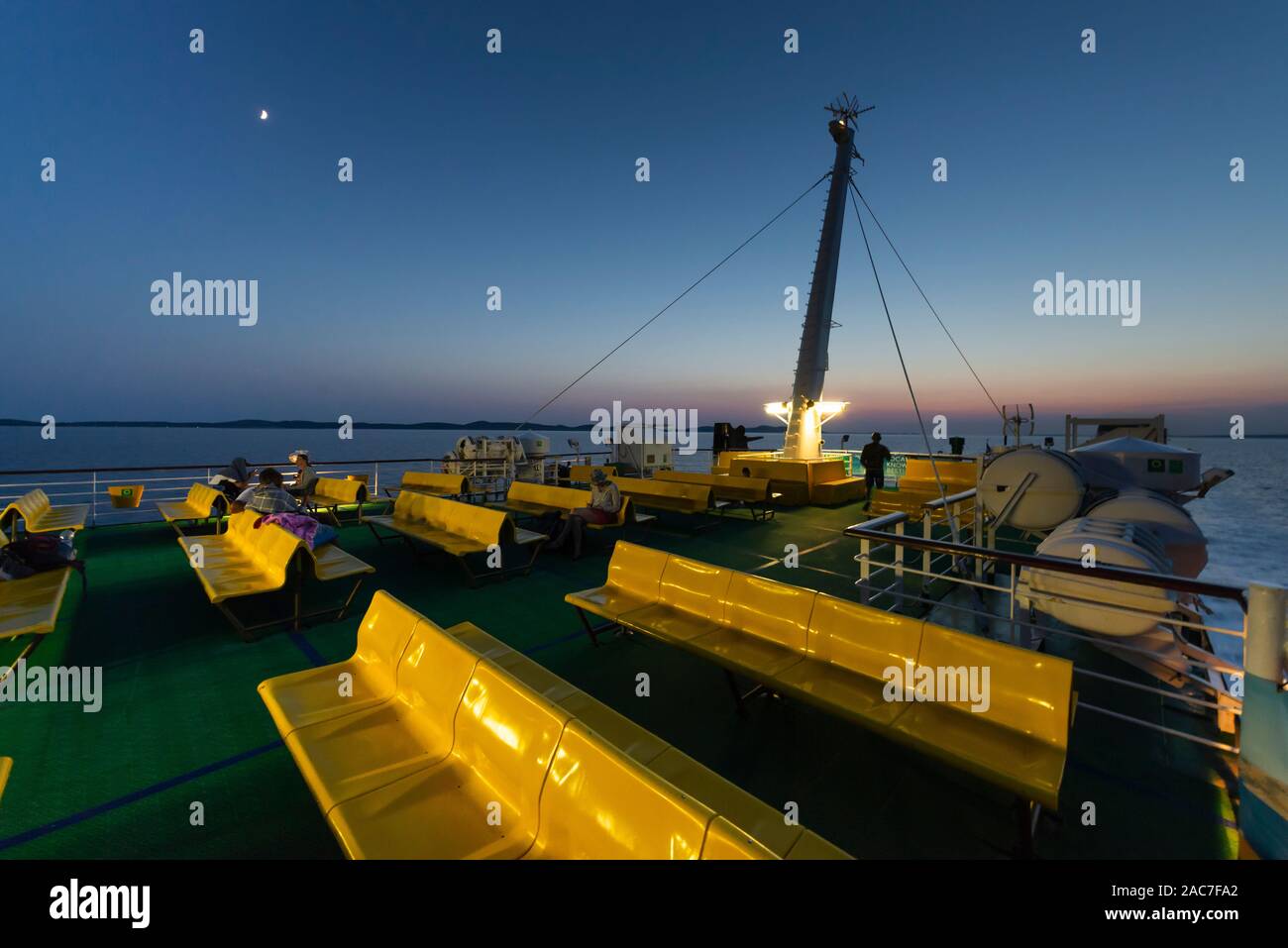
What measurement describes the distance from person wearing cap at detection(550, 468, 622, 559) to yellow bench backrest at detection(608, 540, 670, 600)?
296 cm

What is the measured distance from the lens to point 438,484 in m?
11.9

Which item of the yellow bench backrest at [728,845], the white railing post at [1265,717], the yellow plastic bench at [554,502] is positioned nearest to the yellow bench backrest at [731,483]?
the yellow plastic bench at [554,502]

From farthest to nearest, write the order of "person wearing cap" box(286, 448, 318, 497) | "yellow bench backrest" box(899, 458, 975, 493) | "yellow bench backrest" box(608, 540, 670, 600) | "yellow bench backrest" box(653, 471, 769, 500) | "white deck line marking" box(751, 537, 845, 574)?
"yellow bench backrest" box(653, 471, 769, 500) < "yellow bench backrest" box(899, 458, 975, 493) < "person wearing cap" box(286, 448, 318, 497) < "white deck line marking" box(751, 537, 845, 574) < "yellow bench backrest" box(608, 540, 670, 600)

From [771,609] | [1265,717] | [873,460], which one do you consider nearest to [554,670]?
[771,609]

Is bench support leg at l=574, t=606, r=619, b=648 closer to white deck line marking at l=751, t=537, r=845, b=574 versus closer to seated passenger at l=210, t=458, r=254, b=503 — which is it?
white deck line marking at l=751, t=537, r=845, b=574

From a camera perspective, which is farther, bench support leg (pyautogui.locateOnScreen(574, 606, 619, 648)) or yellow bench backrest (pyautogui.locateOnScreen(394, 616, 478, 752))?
bench support leg (pyautogui.locateOnScreen(574, 606, 619, 648))

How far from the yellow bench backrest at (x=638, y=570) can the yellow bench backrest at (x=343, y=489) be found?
742 cm

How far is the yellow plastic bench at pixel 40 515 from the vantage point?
652 cm

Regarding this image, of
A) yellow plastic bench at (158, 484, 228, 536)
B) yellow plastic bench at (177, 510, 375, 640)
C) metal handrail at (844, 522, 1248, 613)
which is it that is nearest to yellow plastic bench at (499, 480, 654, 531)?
yellow plastic bench at (177, 510, 375, 640)

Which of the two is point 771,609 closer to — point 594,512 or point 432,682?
point 432,682

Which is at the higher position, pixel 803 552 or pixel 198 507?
pixel 198 507

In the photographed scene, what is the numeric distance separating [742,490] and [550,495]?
15.3 ft

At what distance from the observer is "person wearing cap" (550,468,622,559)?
26.0ft

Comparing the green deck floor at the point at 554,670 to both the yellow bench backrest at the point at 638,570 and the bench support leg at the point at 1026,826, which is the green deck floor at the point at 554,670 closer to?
the bench support leg at the point at 1026,826
